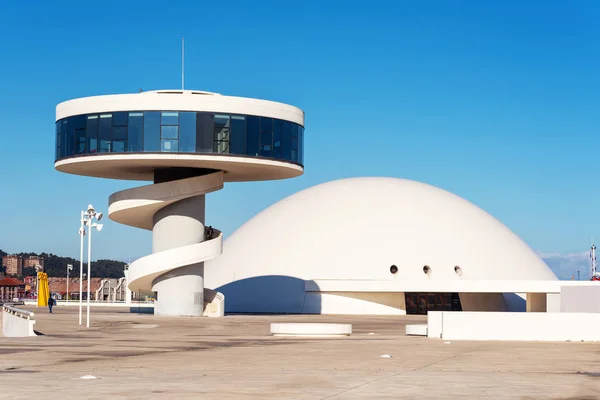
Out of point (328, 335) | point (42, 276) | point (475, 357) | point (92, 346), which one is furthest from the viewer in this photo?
point (42, 276)

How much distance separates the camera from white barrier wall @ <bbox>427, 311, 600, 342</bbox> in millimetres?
34125

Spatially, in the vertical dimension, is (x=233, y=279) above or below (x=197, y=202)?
below

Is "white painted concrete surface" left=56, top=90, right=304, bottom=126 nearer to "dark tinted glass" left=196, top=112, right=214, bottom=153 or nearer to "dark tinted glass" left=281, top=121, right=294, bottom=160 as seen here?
"dark tinted glass" left=196, top=112, right=214, bottom=153

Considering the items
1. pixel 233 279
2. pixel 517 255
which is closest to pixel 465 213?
pixel 517 255

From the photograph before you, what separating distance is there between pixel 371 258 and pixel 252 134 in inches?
793

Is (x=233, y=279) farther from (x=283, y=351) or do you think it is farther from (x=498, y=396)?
(x=498, y=396)

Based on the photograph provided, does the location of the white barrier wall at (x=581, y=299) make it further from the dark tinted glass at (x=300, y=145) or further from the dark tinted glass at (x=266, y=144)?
the dark tinted glass at (x=300, y=145)

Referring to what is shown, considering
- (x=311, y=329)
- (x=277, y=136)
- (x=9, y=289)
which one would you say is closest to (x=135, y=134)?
(x=277, y=136)

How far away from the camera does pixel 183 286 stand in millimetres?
57688

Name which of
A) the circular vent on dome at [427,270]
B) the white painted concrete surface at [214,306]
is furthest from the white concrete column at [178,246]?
the circular vent on dome at [427,270]

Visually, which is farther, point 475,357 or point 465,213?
point 465,213

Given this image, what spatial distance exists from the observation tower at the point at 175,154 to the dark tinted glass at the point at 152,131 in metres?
0.06

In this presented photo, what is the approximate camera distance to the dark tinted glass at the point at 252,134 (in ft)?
182

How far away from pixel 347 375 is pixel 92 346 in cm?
1267
